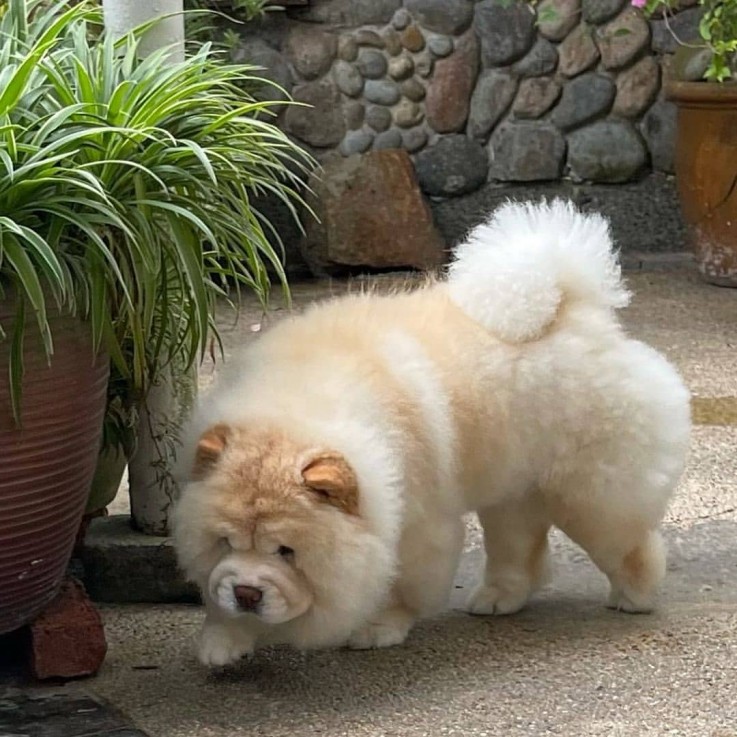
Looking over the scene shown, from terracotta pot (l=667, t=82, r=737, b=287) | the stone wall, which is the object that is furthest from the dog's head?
the stone wall

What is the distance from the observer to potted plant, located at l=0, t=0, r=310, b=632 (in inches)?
92.0

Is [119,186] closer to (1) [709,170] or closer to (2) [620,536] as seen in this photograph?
(2) [620,536]

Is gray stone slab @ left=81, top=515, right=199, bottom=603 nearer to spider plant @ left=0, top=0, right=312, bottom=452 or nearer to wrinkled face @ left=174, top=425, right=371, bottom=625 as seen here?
spider plant @ left=0, top=0, right=312, bottom=452

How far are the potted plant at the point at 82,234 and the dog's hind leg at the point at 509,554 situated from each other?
0.80 metres

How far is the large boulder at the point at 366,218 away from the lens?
21.8 ft

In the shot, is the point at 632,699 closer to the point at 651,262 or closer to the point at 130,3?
the point at 130,3

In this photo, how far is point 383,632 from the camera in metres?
2.84

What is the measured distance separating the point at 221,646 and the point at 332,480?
1.48 ft

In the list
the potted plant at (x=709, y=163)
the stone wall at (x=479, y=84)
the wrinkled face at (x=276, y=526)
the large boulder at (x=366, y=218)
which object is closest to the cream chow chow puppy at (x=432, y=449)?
the wrinkled face at (x=276, y=526)

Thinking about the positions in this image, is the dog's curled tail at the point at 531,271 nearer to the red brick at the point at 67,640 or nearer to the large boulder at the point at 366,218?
the red brick at the point at 67,640

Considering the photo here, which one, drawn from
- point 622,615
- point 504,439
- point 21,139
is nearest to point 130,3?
point 21,139

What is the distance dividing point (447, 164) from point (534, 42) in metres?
0.73

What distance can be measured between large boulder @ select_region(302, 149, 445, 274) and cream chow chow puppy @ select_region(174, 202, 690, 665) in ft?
12.0

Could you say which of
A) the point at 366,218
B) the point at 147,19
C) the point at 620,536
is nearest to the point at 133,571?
the point at 620,536
